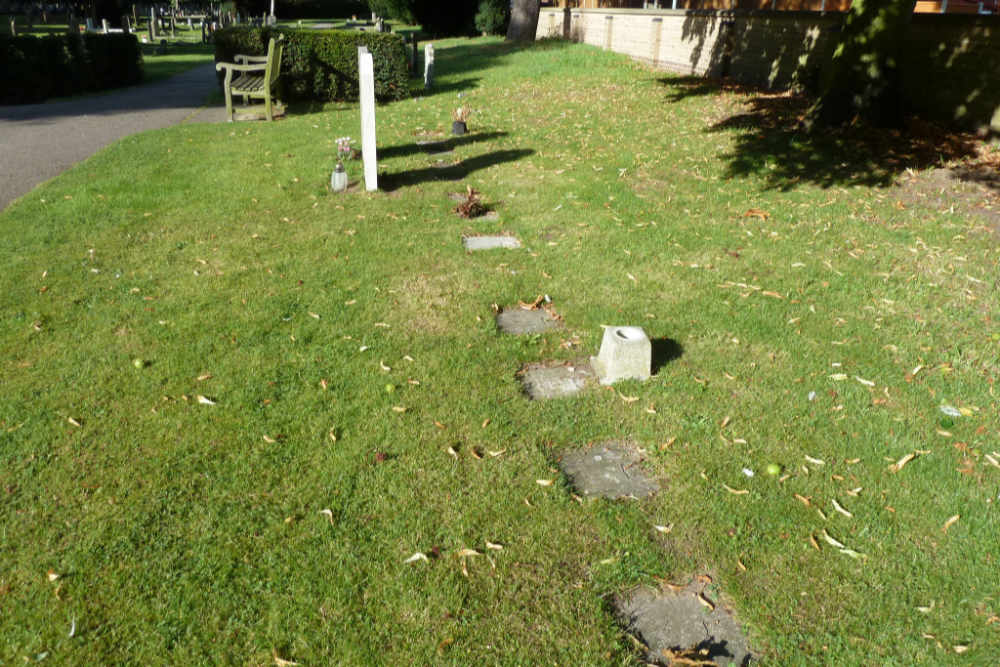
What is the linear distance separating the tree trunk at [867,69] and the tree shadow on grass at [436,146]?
5.11m

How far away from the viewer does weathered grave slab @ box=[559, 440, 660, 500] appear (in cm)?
346

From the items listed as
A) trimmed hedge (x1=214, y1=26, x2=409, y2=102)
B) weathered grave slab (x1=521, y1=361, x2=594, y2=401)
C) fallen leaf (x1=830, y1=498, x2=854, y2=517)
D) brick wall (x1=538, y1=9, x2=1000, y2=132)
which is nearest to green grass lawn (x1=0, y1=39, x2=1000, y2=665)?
fallen leaf (x1=830, y1=498, x2=854, y2=517)

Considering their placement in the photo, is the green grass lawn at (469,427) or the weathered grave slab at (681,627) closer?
the weathered grave slab at (681,627)

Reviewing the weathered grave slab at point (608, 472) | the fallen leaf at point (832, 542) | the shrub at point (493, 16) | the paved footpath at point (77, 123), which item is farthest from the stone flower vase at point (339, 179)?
the shrub at point (493, 16)

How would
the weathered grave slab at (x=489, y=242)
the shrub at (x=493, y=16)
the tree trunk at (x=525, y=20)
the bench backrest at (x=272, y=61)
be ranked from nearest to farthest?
the weathered grave slab at (x=489, y=242) → the bench backrest at (x=272, y=61) → the tree trunk at (x=525, y=20) → the shrub at (x=493, y=16)

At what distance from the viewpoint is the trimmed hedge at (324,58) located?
1442 cm

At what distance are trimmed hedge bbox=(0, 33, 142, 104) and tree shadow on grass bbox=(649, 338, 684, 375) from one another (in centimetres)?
1654

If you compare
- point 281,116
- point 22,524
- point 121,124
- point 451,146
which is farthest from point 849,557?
point 121,124

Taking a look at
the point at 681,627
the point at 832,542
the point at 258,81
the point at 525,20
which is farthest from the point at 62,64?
the point at 832,542

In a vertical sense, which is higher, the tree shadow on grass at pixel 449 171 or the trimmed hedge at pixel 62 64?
the trimmed hedge at pixel 62 64

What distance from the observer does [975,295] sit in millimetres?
5527

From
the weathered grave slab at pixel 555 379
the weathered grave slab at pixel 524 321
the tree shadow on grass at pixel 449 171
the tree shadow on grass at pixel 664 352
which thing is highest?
the tree shadow on grass at pixel 449 171

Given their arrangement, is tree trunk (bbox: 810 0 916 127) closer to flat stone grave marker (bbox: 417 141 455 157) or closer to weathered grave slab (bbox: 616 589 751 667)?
flat stone grave marker (bbox: 417 141 455 157)

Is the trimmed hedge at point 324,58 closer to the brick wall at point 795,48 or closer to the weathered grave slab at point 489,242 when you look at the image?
the brick wall at point 795,48
